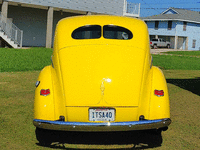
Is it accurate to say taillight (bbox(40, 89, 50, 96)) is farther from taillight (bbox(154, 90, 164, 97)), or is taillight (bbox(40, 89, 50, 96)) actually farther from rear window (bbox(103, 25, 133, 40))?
taillight (bbox(154, 90, 164, 97))

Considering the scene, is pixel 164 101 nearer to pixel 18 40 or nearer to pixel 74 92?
pixel 74 92

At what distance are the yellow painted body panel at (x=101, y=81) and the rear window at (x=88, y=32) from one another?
152 mm

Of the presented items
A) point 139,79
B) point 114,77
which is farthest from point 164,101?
point 114,77

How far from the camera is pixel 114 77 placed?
4336 mm

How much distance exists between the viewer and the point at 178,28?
192ft

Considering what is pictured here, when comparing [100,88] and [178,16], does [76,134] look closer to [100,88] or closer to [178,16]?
[100,88]

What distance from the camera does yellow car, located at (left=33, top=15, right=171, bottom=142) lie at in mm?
4160

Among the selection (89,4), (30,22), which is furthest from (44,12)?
(89,4)

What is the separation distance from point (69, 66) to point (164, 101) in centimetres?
150

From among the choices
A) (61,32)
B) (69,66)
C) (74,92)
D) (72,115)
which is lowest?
(72,115)

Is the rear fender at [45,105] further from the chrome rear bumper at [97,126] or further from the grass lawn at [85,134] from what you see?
the grass lawn at [85,134]

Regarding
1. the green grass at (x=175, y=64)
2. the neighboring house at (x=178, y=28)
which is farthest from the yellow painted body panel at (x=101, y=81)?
the neighboring house at (x=178, y=28)

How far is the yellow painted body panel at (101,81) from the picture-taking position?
421 centimetres

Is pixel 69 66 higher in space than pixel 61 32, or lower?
lower
